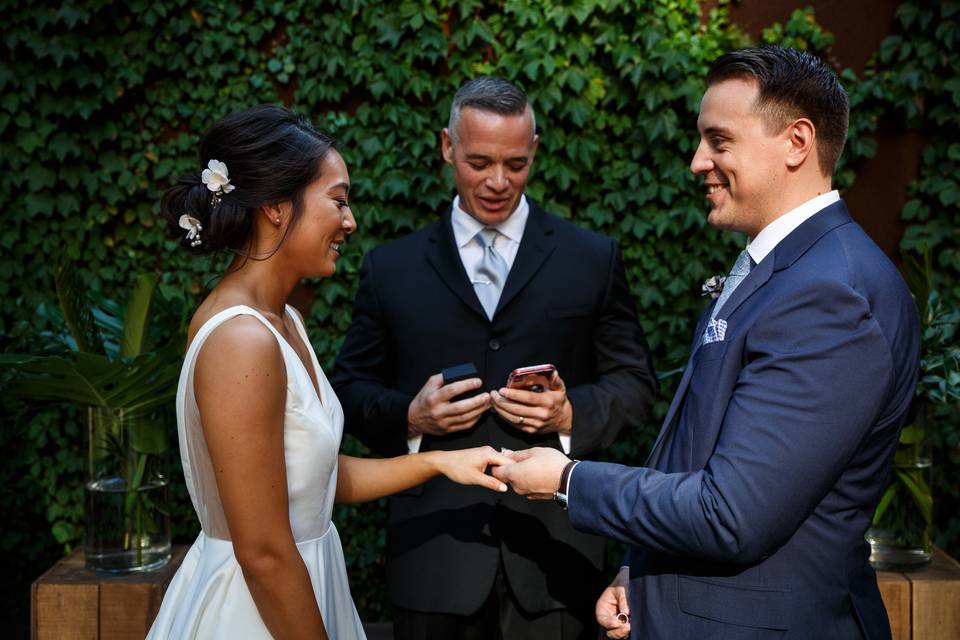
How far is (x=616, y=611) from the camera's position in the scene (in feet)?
6.97

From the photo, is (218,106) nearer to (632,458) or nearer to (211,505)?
(632,458)

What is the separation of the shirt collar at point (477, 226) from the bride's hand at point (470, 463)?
33.8 inches

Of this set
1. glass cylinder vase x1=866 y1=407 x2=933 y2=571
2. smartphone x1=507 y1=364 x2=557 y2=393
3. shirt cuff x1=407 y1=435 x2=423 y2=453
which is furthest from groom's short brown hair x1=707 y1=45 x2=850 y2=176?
glass cylinder vase x1=866 y1=407 x2=933 y2=571

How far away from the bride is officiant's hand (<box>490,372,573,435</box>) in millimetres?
322

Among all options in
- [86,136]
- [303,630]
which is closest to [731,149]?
[303,630]

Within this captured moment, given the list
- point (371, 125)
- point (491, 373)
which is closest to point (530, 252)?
point (491, 373)

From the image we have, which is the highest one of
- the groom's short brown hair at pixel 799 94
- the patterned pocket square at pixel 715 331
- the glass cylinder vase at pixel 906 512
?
the groom's short brown hair at pixel 799 94

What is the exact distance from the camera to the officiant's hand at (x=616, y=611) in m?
2.07

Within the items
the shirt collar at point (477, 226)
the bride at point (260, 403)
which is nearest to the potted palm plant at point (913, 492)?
the shirt collar at point (477, 226)

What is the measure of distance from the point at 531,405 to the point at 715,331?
2.83ft

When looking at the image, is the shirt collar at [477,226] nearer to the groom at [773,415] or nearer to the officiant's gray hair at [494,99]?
the officiant's gray hair at [494,99]

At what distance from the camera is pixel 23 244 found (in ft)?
15.5

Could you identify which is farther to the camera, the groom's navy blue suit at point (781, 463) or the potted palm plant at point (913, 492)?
the potted palm plant at point (913, 492)

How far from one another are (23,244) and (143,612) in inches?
96.8
